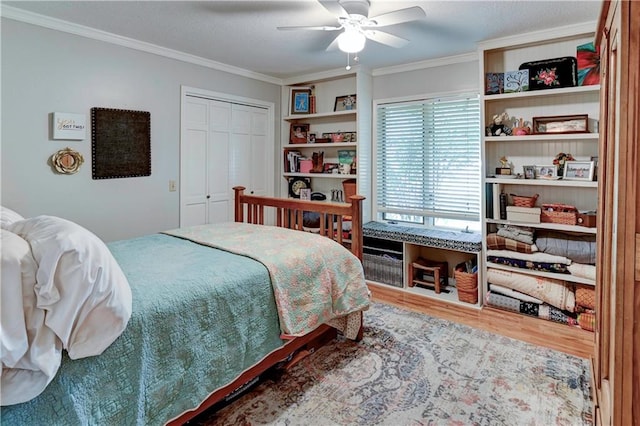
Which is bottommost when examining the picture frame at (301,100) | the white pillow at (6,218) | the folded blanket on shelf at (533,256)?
the folded blanket on shelf at (533,256)

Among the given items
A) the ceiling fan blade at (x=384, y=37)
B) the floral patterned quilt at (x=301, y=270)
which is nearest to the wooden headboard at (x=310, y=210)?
the floral patterned quilt at (x=301, y=270)

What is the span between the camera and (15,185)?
279 cm

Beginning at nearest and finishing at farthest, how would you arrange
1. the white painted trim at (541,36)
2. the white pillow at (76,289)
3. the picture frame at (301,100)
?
1. the white pillow at (76,289)
2. the white painted trim at (541,36)
3. the picture frame at (301,100)

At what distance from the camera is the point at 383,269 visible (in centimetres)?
405

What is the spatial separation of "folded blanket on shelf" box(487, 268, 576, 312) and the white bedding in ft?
9.96

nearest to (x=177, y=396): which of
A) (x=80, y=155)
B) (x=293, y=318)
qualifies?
(x=293, y=318)

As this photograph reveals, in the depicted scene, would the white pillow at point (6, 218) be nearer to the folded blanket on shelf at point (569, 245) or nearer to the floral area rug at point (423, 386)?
the floral area rug at point (423, 386)

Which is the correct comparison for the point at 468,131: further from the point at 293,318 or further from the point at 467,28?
the point at 293,318

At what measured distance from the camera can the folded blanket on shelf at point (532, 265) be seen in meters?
3.11

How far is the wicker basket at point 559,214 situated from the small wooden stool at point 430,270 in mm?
1065

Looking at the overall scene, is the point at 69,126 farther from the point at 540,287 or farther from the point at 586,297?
the point at 586,297

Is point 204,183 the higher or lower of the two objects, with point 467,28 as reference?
lower

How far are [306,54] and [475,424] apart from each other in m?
3.32

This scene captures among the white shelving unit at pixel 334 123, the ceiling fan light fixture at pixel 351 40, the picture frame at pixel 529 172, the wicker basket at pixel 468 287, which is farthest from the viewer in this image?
the white shelving unit at pixel 334 123
